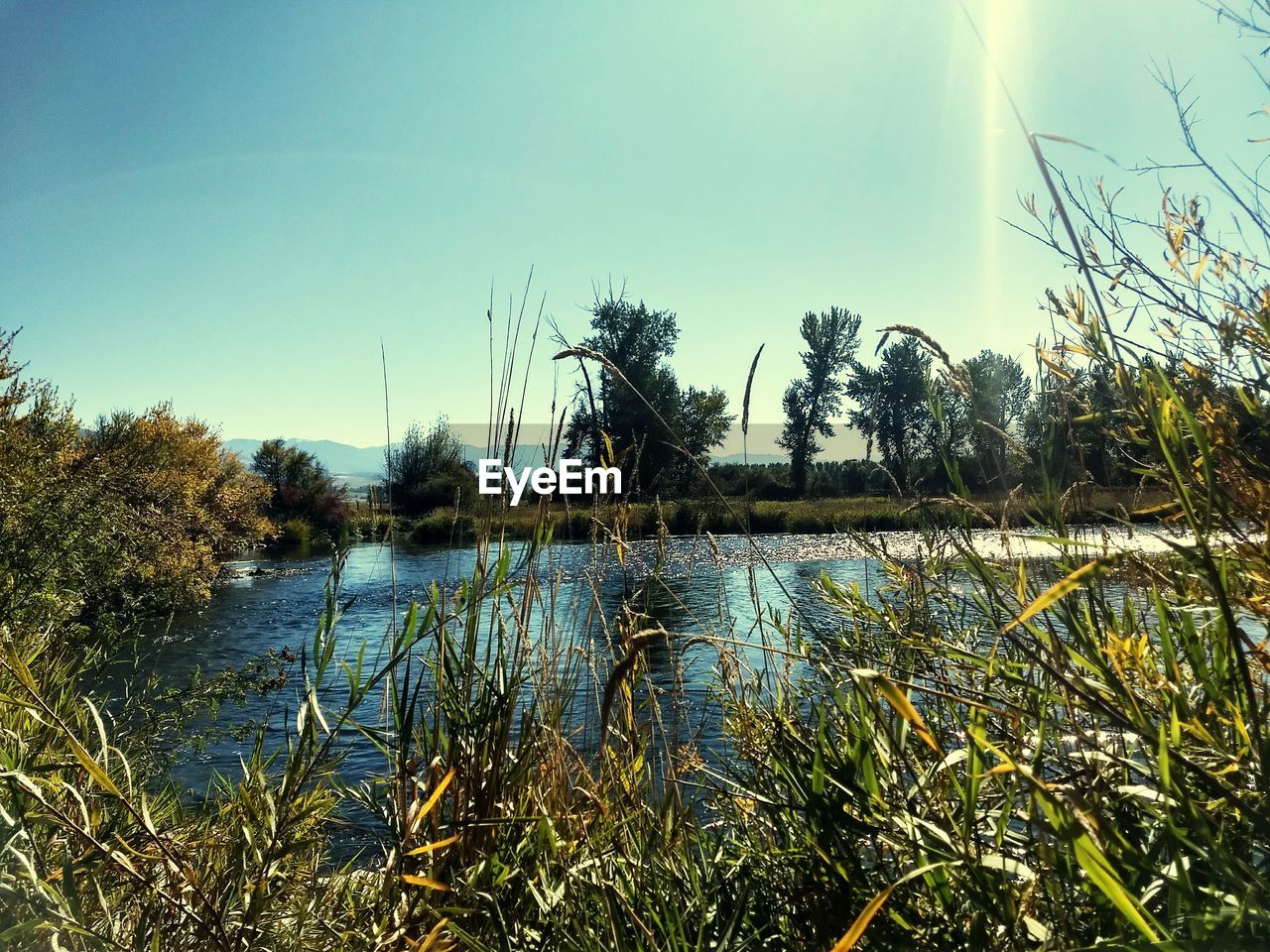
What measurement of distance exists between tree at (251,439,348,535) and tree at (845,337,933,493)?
20.0 metres

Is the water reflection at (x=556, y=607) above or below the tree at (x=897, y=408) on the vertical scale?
below

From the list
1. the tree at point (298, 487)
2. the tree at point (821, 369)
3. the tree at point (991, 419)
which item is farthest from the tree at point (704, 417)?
the tree at point (991, 419)

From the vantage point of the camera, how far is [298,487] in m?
32.4

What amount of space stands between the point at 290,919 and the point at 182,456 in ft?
64.2

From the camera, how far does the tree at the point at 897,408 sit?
7.00ft

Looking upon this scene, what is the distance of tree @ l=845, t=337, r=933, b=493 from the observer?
84.0 inches

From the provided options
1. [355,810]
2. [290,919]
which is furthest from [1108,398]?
[355,810]

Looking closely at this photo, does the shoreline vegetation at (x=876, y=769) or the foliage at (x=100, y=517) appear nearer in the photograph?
the shoreline vegetation at (x=876, y=769)

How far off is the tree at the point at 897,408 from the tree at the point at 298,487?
19966mm

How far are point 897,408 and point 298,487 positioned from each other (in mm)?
24167

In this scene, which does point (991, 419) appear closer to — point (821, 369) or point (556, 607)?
point (556, 607)

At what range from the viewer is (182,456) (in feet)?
61.6

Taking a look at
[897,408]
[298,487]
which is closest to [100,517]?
[298,487]

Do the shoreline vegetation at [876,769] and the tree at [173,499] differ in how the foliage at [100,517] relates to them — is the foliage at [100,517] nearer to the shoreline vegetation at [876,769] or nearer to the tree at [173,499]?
the tree at [173,499]
